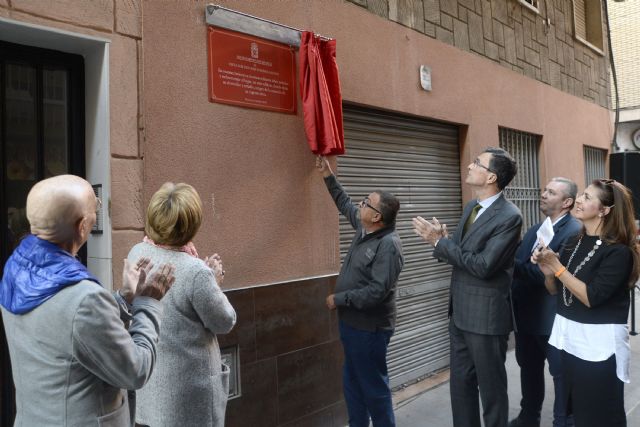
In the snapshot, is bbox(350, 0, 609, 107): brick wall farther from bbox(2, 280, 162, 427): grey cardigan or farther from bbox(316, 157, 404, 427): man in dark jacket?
bbox(2, 280, 162, 427): grey cardigan

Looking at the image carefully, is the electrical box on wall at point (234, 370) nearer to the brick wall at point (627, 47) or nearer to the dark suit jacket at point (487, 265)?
the dark suit jacket at point (487, 265)

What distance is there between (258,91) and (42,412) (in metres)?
2.88

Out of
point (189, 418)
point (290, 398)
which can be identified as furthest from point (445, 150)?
point (189, 418)

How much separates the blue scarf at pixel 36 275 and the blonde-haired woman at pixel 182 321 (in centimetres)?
66

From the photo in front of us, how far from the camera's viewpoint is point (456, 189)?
6.59 metres

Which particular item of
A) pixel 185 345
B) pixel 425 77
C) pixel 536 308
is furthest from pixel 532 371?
pixel 185 345

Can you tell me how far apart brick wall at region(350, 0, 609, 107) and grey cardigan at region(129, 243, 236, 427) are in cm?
359

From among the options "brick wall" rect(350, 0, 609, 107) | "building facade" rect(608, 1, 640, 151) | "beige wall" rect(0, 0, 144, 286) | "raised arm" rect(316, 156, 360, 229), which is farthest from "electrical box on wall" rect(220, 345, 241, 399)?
"building facade" rect(608, 1, 640, 151)

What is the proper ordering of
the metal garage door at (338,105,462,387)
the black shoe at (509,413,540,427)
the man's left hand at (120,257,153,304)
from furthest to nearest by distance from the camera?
1. the metal garage door at (338,105,462,387)
2. the black shoe at (509,413,540,427)
3. the man's left hand at (120,257,153,304)

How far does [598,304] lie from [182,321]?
2.36 m

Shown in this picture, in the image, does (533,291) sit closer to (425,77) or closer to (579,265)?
(579,265)

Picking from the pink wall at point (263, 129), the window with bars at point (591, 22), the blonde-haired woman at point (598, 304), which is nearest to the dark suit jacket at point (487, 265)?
the blonde-haired woman at point (598, 304)

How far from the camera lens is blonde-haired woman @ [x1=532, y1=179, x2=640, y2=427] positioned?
3.18 m

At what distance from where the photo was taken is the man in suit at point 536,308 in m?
4.33
